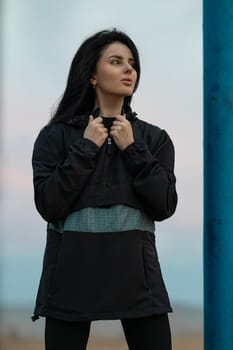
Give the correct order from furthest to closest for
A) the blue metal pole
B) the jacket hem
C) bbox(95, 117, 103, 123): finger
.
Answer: the blue metal pole < bbox(95, 117, 103, 123): finger < the jacket hem

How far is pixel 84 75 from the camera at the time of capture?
2.15 metres

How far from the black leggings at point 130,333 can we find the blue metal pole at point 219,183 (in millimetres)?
324

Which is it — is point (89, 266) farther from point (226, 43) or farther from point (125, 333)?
point (226, 43)

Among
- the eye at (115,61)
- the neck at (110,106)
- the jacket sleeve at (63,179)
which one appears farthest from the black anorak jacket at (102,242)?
the eye at (115,61)

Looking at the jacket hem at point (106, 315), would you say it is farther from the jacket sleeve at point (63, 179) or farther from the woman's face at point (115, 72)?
the woman's face at point (115, 72)

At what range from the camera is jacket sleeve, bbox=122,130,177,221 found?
1966 mm

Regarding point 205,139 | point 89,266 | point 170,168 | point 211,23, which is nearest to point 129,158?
point 170,168

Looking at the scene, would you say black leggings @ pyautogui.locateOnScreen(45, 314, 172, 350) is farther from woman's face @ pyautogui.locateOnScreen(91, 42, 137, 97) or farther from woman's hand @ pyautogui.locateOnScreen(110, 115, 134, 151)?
woman's face @ pyautogui.locateOnScreen(91, 42, 137, 97)

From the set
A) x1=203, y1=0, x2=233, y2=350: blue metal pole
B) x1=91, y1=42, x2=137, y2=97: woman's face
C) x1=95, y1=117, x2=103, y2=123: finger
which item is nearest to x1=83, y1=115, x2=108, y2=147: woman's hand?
x1=95, y1=117, x2=103, y2=123: finger

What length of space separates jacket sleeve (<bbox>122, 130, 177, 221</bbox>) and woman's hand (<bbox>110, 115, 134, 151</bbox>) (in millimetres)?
19

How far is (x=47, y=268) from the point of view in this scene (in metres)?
2.04

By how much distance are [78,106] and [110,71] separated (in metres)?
0.14

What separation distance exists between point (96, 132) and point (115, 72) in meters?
0.18

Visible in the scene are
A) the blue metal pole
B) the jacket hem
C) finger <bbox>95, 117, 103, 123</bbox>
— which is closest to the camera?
the jacket hem
